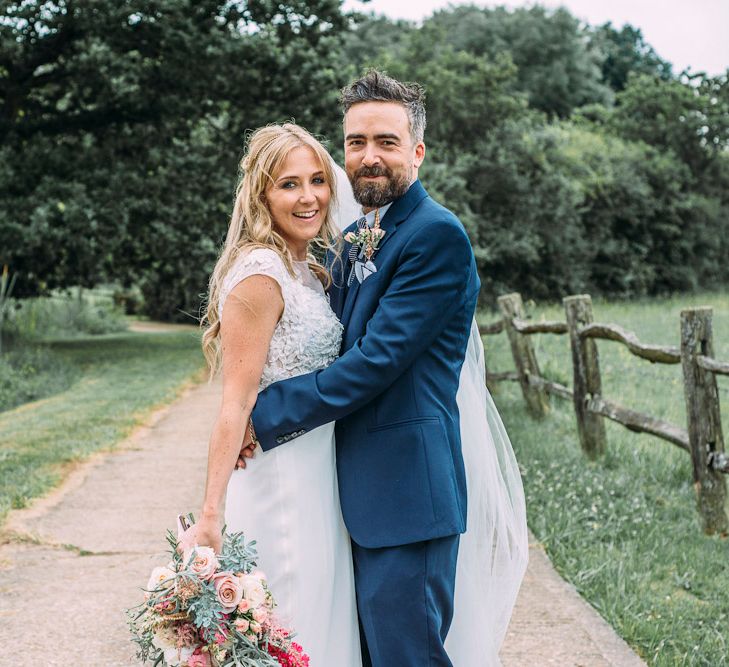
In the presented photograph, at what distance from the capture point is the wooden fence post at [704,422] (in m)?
5.52

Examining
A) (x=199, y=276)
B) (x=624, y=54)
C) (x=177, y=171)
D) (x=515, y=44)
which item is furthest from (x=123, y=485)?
(x=624, y=54)

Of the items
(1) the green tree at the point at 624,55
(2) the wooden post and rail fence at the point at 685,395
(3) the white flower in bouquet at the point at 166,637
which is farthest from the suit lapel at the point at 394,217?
(1) the green tree at the point at 624,55

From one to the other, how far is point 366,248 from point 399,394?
463 millimetres

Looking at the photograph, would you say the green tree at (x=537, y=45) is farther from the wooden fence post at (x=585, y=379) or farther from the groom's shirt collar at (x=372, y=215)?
the groom's shirt collar at (x=372, y=215)

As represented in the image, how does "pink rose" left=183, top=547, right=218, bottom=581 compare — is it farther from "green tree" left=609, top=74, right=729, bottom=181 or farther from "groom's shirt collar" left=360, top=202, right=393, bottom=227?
"green tree" left=609, top=74, right=729, bottom=181

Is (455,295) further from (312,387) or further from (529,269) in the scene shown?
(529,269)

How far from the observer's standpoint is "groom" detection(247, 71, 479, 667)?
8.41ft

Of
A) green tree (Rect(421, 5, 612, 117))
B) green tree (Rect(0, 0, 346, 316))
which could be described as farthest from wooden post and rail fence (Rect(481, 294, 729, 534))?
green tree (Rect(421, 5, 612, 117))

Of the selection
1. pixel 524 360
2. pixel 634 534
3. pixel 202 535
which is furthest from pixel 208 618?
pixel 524 360

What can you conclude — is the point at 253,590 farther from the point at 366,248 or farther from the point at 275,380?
the point at 366,248

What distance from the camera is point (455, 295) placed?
2.63 metres

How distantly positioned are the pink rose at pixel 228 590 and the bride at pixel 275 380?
0.19 m

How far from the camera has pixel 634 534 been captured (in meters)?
5.38

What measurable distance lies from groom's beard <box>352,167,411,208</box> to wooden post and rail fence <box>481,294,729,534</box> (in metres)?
3.17
